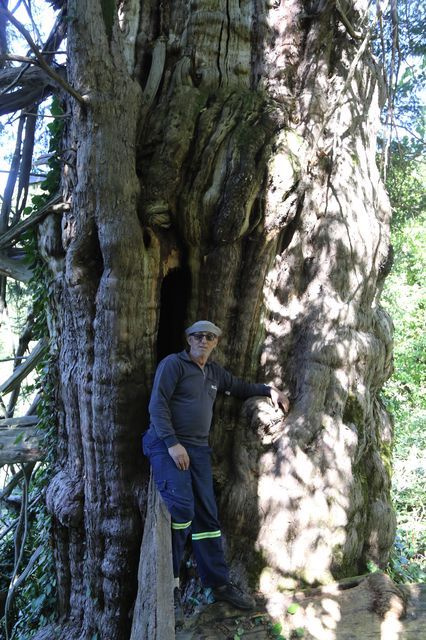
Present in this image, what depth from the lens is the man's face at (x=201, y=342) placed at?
3305 millimetres

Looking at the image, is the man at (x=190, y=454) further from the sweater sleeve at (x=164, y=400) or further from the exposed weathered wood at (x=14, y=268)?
the exposed weathered wood at (x=14, y=268)

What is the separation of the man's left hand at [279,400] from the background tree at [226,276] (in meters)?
0.09

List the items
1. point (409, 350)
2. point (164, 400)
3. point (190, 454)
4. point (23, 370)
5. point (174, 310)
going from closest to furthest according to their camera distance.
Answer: point (164, 400) < point (190, 454) < point (174, 310) < point (23, 370) < point (409, 350)

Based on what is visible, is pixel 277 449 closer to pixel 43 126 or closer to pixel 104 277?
pixel 104 277

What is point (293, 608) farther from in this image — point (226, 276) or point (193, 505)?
point (226, 276)

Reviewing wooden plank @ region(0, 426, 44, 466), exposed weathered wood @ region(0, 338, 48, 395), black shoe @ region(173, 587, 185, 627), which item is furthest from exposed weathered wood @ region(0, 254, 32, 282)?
black shoe @ region(173, 587, 185, 627)

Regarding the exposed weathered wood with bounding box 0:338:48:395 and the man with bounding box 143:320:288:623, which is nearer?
the man with bounding box 143:320:288:623

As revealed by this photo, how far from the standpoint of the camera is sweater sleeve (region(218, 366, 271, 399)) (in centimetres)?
364

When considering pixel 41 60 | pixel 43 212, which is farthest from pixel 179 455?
pixel 41 60

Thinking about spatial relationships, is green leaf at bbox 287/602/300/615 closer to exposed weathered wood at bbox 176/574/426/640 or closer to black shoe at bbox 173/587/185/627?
exposed weathered wood at bbox 176/574/426/640

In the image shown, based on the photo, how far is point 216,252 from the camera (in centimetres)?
378

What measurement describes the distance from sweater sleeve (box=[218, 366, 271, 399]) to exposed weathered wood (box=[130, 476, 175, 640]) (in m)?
0.92

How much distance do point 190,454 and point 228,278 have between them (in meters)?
1.32

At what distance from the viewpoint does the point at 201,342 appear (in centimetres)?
331
